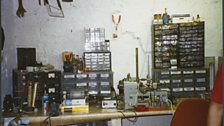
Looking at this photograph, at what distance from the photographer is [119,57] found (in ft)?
12.7

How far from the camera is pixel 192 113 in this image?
2.21m

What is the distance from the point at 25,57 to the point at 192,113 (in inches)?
81.1

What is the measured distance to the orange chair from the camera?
2.19 m

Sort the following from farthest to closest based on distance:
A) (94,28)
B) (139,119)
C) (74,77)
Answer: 1. (94,28)
2. (74,77)
3. (139,119)

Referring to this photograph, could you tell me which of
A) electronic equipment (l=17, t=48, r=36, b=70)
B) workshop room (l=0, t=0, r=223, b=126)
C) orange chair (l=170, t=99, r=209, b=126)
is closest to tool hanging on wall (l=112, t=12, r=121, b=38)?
workshop room (l=0, t=0, r=223, b=126)

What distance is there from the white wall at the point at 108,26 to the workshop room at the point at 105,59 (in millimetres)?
12

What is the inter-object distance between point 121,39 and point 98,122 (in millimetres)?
1177

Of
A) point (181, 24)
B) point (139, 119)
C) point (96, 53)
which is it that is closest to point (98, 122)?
point (139, 119)

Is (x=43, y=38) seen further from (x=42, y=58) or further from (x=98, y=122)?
(x=98, y=122)

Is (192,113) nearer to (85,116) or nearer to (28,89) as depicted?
(85,116)

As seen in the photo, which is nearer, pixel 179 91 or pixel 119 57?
pixel 179 91

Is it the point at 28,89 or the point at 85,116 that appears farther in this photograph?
the point at 28,89

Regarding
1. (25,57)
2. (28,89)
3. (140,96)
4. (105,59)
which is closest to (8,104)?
(28,89)

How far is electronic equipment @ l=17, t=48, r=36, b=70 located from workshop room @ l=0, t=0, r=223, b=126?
11 mm
